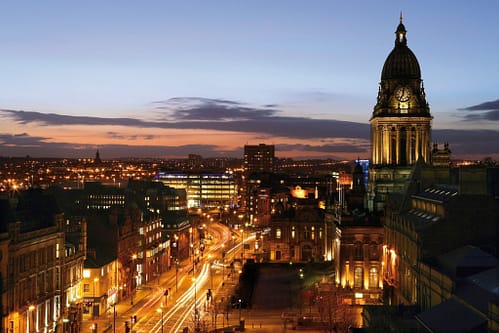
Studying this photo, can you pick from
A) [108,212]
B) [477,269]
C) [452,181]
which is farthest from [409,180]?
[108,212]

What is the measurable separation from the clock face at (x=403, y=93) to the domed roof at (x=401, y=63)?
6.82ft

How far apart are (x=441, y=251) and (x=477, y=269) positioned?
12.7 meters

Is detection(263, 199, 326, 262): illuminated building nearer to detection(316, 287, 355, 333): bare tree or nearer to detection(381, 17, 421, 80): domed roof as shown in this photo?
detection(381, 17, 421, 80): domed roof

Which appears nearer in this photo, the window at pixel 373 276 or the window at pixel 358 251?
the window at pixel 373 276

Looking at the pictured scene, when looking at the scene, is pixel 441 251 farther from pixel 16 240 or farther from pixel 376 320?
pixel 16 240

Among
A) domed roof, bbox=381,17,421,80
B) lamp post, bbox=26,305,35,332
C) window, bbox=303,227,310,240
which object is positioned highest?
domed roof, bbox=381,17,421,80

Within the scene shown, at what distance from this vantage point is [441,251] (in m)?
76.3

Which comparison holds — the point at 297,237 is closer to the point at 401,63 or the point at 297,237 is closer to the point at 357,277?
the point at 357,277

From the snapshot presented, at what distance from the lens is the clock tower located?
376 feet

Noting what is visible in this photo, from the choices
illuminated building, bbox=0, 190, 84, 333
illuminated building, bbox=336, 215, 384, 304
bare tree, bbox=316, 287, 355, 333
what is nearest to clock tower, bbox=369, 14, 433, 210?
illuminated building, bbox=336, 215, 384, 304

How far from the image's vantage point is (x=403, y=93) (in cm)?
11525

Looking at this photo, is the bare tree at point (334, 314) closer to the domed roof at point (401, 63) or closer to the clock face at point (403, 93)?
the clock face at point (403, 93)

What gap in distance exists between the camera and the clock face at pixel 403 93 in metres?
115

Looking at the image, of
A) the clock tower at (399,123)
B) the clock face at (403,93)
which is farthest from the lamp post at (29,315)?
the clock face at (403,93)
